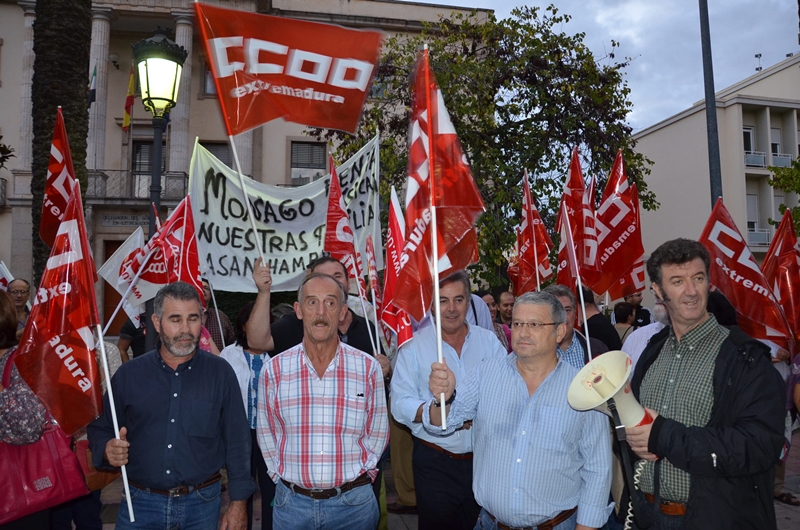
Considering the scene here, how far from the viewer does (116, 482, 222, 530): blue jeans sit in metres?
3.45

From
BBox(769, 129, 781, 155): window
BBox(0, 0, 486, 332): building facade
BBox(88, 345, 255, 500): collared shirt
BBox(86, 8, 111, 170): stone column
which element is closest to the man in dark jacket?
BBox(88, 345, 255, 500): collared shirt

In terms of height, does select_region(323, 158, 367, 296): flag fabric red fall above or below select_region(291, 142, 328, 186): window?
below

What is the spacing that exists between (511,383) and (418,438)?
113 cm

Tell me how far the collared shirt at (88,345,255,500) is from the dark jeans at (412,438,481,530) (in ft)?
3.50

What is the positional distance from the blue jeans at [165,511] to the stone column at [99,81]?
21.8 metres

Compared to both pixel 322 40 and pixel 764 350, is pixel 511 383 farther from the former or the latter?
pixel 322 40

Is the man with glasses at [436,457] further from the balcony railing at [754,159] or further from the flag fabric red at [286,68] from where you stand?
the balcony railing at [754,159]

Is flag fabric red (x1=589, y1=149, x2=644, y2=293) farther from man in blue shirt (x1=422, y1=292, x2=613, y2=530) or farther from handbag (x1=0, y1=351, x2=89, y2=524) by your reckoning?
handbag (x1=0, y1=351, x2=89, y2=524)

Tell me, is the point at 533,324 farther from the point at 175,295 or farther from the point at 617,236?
the point at 617,236

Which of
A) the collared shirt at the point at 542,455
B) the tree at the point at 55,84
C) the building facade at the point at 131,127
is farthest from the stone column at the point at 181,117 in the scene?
the collared shirt at the point at 542,455

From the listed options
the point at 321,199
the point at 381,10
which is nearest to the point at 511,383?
the point at 321,199

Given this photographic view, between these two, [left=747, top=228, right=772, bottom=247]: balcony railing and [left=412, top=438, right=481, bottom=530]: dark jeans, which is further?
[left=747, top=228, right=772, bottom=247]: balcony railing

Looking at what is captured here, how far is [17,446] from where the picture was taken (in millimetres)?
3621

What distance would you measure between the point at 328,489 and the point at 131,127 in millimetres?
23922
